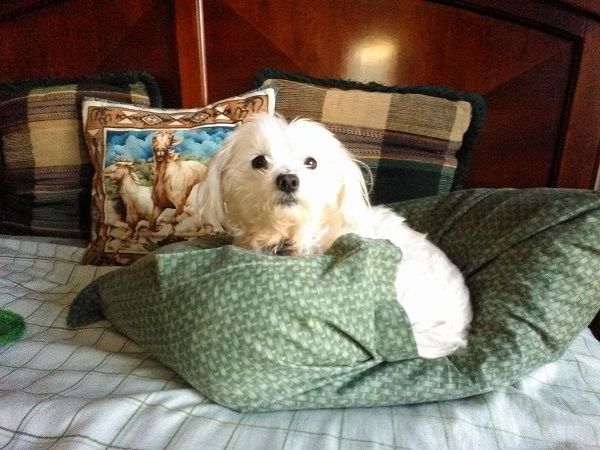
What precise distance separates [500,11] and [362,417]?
1.27 metres

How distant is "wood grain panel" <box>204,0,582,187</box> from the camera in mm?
1397

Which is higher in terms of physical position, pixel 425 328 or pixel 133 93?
pixel 133 93

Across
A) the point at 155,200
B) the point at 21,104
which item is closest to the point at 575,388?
the point at 155,200

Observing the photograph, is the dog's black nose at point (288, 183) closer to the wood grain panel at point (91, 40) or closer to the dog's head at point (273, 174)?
the dog's head at point (273, 174)

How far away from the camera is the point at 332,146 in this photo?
1104 mm

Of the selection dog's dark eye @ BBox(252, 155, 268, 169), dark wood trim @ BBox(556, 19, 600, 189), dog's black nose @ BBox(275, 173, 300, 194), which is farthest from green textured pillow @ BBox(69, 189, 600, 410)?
dark wood trim @ BBox(556, 19, 600, 189)

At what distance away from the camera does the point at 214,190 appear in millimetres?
1117

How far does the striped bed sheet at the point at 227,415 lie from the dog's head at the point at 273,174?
1.28 ft

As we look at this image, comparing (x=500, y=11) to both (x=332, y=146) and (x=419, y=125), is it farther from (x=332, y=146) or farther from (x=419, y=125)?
(x=332, y=146)

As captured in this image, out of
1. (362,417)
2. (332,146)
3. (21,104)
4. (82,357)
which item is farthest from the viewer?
(21,104)

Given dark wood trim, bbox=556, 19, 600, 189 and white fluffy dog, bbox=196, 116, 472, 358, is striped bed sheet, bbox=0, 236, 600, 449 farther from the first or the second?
dark wood trim, bbox=556, 19, 600, 189

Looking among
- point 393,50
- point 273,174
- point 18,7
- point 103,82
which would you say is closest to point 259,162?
point 273,174

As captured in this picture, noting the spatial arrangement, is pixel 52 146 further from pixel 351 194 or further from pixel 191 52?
pixel 351 194

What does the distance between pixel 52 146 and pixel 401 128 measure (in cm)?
117
